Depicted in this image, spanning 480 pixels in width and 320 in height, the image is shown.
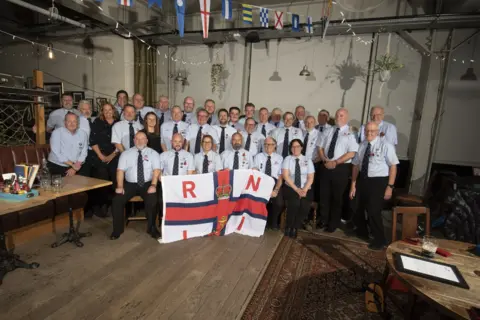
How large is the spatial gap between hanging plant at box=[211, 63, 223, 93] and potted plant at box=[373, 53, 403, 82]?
12.7 feet

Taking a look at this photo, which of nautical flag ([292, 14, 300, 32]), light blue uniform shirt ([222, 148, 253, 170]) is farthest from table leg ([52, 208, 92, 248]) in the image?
nautical flag ([292, 14, 300, 32])

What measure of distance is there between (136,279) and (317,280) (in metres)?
1.94

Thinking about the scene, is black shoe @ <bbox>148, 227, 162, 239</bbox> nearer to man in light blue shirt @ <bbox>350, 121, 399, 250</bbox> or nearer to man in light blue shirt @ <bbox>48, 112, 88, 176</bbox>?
man in light blue shirt @ <bbox>48, 112, 88, 176</bbox>

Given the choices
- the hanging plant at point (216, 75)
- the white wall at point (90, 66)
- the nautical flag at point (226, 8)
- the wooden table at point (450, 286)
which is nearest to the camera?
the wooden table at point (450, 286)

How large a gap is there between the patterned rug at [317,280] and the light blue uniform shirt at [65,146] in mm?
3276

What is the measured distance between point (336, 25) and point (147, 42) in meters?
5.13

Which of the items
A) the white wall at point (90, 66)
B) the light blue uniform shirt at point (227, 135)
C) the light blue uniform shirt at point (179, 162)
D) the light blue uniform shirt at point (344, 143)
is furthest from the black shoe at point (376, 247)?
the white wall at point (90, 66)

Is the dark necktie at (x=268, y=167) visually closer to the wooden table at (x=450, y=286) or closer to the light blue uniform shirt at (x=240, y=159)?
the light blue uniform shirt at (x=240, y=159)

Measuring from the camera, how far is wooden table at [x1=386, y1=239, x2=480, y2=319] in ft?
5.24

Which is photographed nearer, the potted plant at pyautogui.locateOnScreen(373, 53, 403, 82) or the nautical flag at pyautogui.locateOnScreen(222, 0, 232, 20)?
the nautical flag at pyautogui.locateOnScreen(222, 0, 232, 20)

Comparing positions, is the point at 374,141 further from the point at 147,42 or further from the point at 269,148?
the point at 147,42

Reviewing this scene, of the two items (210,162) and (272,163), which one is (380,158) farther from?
(210,162)

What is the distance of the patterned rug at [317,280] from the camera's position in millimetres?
2529

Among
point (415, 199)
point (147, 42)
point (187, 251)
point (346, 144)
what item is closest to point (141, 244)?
point (187, 251)
